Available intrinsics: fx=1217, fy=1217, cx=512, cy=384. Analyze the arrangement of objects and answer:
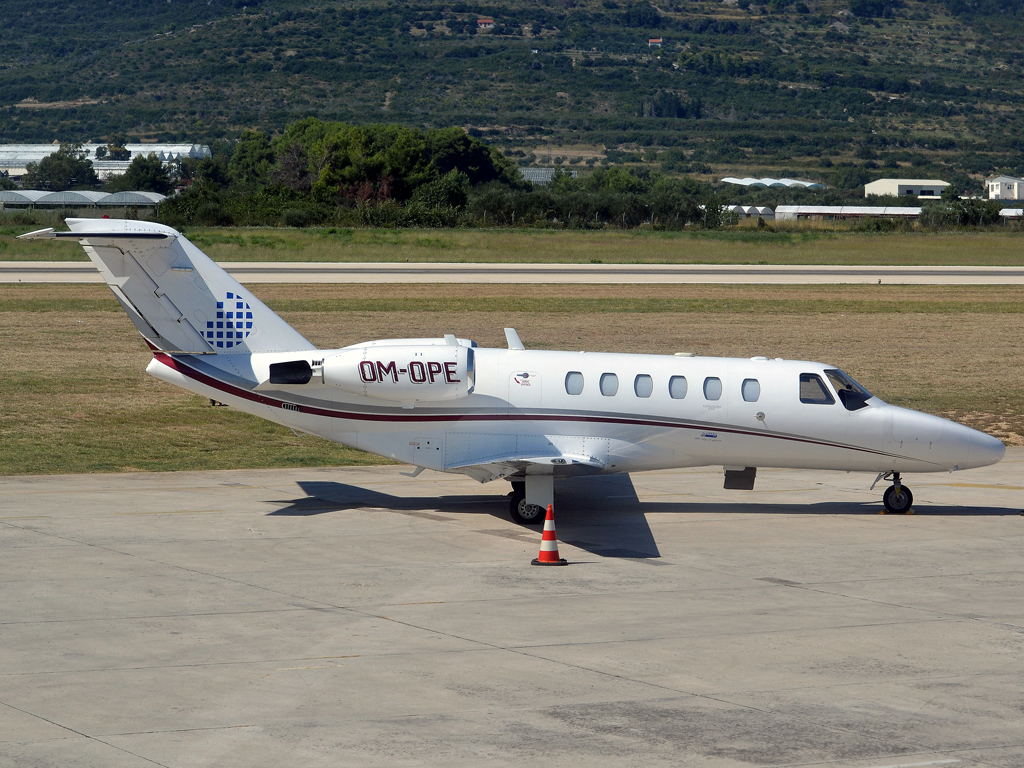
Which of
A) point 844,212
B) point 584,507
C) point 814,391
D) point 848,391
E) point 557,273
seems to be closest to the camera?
point 814,391

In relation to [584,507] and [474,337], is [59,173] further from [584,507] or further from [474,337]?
[584,507]

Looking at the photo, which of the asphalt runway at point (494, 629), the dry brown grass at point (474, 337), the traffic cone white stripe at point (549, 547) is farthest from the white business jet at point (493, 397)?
the dry brown grass at point (474, 337)

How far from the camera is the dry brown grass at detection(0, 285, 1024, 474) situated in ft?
80.2

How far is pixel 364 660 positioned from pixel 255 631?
1549mm

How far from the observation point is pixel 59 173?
7657 inches

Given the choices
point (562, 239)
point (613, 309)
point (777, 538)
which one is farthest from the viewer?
point (562, 239)

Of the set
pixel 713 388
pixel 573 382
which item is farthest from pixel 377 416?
pixel 713 388

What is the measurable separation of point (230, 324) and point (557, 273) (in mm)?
44342

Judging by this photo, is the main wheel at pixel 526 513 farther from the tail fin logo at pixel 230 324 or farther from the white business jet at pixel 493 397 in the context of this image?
the tail fin logo at pixel 230 324

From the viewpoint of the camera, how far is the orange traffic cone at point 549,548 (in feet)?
52.3

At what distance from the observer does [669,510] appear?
1978 centimetres

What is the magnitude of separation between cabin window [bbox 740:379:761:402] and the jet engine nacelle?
4262mm

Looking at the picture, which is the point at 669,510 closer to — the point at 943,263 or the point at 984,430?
the point at 984,430

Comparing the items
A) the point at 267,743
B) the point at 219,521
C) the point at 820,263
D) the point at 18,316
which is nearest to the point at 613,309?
the point at 18,316
